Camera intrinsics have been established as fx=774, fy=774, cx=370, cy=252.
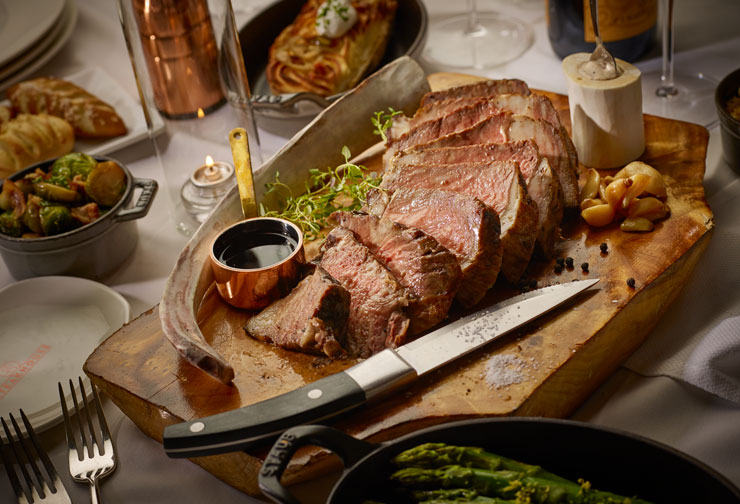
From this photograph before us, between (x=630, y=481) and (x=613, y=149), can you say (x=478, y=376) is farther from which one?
(x=613, y=149)

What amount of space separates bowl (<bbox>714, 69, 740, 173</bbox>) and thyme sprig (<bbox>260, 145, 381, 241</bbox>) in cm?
120

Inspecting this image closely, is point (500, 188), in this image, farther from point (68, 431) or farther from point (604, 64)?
point (68, 431)

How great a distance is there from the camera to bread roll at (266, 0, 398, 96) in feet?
11.2

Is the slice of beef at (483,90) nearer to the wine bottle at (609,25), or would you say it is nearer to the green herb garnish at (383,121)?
the green herb garnish at (383,121)

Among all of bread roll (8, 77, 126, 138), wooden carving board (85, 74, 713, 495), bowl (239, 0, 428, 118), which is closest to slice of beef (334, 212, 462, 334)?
wooden carving board (85, 74, 713, 495)

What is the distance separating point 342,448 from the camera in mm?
1512

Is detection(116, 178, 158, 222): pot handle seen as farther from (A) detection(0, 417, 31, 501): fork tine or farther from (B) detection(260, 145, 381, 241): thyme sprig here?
(A) detection(0, 417, 31, 501): fork tine

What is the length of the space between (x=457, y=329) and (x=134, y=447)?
0.95 meters

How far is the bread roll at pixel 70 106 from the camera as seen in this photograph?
3.38 meters

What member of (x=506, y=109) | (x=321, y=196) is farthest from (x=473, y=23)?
(x=321, y=196)

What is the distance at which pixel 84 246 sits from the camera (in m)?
2.68

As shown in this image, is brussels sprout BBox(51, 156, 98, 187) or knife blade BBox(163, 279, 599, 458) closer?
knife blade BBox(163, 279, 599, 458)

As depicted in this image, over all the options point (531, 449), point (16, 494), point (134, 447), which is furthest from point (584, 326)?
point (16, 494)

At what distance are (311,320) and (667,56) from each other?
207 centimetres
